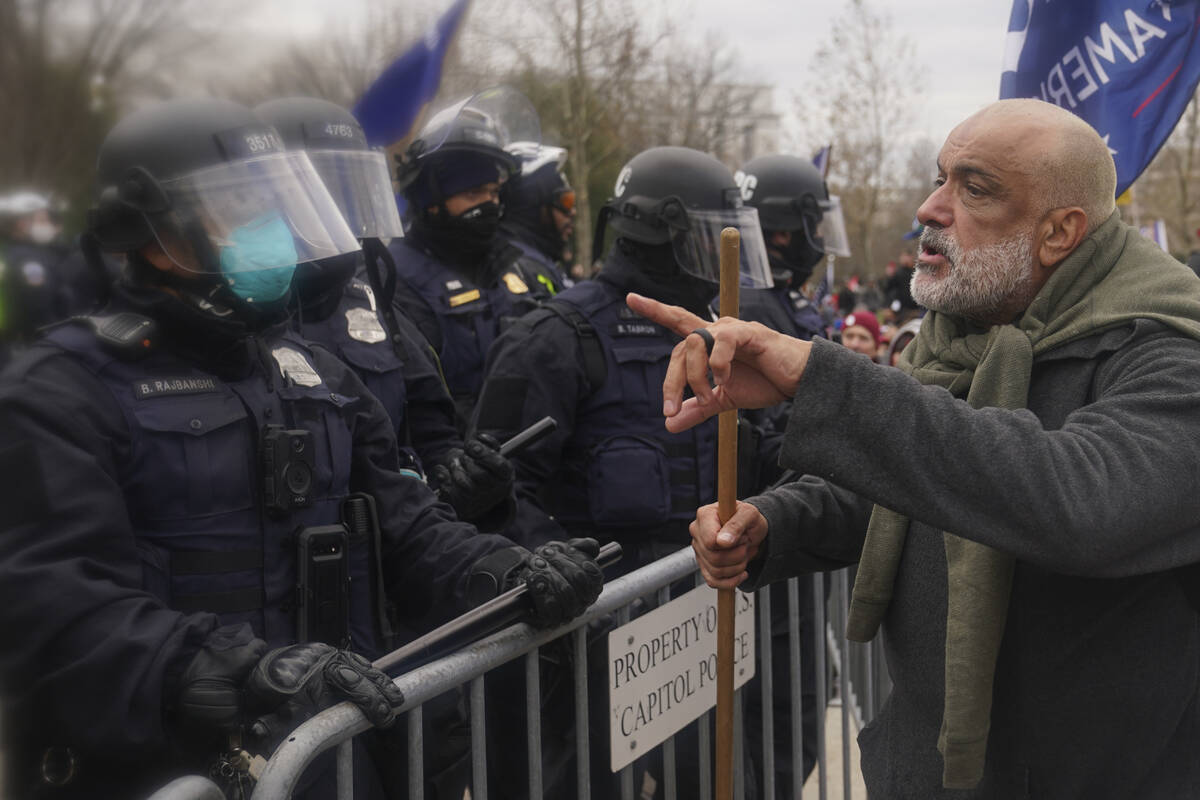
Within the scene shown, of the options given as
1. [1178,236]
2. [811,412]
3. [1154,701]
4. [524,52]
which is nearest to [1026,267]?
[811,412]

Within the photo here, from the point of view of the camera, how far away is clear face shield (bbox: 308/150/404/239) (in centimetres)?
362

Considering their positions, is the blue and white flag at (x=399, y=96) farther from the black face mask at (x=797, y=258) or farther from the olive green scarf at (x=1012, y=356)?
the olive green scarf at (x=1012, y=356)

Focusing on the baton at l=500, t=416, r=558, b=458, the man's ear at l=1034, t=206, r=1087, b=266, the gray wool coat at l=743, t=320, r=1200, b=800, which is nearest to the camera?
the gray wool coat at l=743, t=320, r=1200, b=800

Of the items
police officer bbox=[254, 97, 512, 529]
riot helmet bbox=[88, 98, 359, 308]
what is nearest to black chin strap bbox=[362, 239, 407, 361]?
police officer bbox=[254, 97, 512, 529]

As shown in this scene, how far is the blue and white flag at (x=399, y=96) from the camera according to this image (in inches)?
207

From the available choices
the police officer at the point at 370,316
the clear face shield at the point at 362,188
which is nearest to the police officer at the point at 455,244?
the police officer at the point at 370,316

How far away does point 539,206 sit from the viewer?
656 centimetres

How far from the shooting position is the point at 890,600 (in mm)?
2295

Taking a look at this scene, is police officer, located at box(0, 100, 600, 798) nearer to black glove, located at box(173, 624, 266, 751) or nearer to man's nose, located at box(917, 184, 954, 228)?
black glove, located at box(173, 624, 266, 751)

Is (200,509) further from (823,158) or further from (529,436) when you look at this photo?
(823,158)

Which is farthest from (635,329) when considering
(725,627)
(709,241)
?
(725,627)

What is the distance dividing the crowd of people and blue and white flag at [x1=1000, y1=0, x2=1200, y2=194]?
1976 millimetres

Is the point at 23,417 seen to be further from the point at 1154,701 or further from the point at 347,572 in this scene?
the point at 1154,701

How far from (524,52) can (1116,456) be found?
1945 cm
